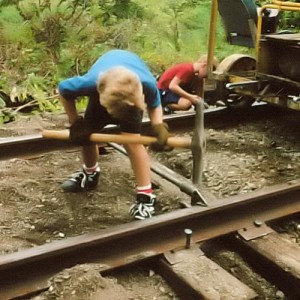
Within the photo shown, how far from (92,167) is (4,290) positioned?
4.92 feet

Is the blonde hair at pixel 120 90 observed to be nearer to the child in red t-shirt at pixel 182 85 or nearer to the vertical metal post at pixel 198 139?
the vertical metal post at pixel 198 139

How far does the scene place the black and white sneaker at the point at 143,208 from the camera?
11.7 feet

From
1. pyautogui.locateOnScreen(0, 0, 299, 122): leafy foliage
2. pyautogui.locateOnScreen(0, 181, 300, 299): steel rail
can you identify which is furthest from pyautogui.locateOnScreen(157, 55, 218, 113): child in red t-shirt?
pyautogui.locateOnScreen(0, 181, 300, 299): steel rail

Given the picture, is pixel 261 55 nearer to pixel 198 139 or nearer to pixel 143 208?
pixel 198 139

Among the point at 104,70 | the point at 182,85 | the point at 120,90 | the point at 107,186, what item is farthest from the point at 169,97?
the point at 120,90

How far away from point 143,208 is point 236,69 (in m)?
2.78

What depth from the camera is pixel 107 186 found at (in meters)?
4.24

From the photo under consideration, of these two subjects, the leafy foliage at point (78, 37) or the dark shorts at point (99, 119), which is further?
the leafy foliage at point (78, 37)

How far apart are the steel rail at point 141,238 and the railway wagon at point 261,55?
1.68m

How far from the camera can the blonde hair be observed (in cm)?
313

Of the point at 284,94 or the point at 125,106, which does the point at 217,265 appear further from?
the point at 284,94

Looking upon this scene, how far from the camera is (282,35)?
5.47 m

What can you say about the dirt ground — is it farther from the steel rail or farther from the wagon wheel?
the wagon wheel

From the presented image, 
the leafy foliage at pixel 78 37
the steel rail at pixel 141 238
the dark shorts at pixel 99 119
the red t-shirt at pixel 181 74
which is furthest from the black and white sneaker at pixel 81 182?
the leafy foliage at pixel 78 37
